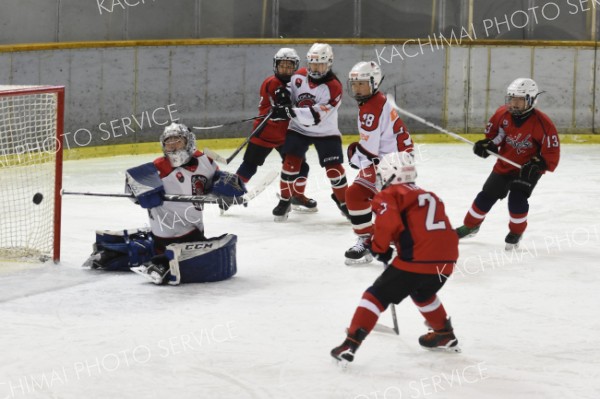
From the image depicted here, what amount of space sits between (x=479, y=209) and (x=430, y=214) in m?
2.45

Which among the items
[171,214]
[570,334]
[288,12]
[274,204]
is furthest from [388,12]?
[570,334]

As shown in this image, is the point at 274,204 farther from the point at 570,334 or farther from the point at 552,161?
the point at 570,334

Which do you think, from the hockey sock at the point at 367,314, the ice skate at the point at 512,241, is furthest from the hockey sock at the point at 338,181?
the hockey sock at the point at 367,314

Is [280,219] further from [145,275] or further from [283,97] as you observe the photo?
[145,275]

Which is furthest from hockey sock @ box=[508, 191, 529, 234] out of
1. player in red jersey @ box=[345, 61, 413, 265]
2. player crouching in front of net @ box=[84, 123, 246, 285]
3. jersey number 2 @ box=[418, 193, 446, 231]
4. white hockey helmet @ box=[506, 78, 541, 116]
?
jersey number 2 @ box=[418, 193, 446, 231]

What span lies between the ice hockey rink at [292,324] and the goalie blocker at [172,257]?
0.07m

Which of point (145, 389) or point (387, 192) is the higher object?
point (387, 192)

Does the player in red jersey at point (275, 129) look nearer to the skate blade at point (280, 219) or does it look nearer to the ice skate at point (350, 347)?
the skate blade at point (280, 219)

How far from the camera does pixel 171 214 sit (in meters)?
5.69

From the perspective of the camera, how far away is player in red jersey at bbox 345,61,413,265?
6.19 meters

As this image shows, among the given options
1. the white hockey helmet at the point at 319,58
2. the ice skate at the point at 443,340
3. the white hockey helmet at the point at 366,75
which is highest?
the white hockey helmet at the point at 319,58

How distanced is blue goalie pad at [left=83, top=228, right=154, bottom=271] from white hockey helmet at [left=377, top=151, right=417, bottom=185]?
1824 millimetres

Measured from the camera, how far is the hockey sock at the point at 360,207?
622 centimetres

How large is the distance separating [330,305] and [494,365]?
1.11m
